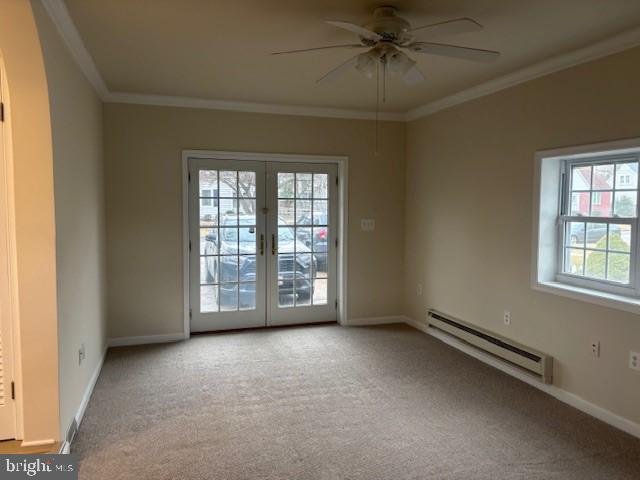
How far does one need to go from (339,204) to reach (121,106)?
2.43 meters

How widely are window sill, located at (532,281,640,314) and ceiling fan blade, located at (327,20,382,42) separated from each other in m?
2.19

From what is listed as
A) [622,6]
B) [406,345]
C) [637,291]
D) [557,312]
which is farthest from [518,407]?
[622,6]

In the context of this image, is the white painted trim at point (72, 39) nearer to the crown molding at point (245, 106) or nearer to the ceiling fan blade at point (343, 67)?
the crown molding at point (245, 106)

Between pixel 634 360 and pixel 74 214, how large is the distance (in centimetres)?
361

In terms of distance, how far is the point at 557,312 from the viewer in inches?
134

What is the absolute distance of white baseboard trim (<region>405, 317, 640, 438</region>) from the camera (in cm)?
289

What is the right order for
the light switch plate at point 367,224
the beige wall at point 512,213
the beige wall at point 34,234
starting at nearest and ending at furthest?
the beige wall at point 34,234, the beige wall at point 512,213, the light switch plate at point 367,224

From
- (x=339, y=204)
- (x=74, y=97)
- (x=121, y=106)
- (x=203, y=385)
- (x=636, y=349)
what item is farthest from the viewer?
(x=339, y=204)

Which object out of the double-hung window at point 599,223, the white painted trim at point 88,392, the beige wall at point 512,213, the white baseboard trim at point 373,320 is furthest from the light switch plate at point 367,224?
the white painted trim at point 88,392

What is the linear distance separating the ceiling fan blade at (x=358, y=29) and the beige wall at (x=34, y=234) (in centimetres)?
142

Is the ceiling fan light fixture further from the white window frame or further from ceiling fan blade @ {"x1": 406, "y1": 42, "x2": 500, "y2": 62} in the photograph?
the white window frame

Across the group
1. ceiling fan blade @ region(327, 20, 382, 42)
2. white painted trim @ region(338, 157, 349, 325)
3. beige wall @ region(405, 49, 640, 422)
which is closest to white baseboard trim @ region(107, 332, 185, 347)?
white painted trim @ region(338, 157, 349, 325)

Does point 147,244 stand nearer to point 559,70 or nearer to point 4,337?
point 4,337

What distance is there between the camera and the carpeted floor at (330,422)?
97.0 inches
